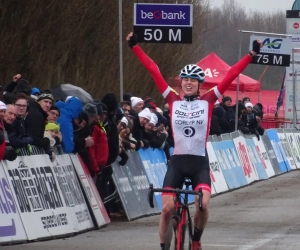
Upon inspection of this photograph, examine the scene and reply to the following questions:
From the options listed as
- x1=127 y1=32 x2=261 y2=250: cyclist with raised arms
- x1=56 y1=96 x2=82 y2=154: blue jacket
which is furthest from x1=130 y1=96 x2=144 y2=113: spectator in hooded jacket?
x1=127 y1=32 x2=261 y2=250: cyclist with raised arms

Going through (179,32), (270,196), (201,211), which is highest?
(179,32)

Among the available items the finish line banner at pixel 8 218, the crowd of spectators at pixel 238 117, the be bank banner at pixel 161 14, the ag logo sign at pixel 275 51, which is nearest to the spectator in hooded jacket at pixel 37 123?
the finish line banner at pixel 8 218

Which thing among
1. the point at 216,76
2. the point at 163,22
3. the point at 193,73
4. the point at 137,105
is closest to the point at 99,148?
the point at 137,105

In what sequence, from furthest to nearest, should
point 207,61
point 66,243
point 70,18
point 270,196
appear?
point 207,61 → point 70,18 → point 270,196 → point 66,243

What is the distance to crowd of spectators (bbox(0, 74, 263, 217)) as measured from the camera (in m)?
12.2

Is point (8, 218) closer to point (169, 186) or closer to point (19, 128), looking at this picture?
point (19, 128)

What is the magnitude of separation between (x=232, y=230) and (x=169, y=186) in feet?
13.5

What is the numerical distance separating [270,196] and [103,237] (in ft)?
25.9

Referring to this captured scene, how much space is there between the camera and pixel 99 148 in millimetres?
14391

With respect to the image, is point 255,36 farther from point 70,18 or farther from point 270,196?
point 270,196

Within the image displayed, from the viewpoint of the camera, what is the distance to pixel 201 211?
9820 mm

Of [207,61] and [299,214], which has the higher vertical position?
[207,61]

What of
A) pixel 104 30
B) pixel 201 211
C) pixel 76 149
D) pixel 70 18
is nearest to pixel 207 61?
pixel 104 30

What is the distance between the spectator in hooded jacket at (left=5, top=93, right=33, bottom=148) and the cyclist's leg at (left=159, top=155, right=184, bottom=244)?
2701 mm
